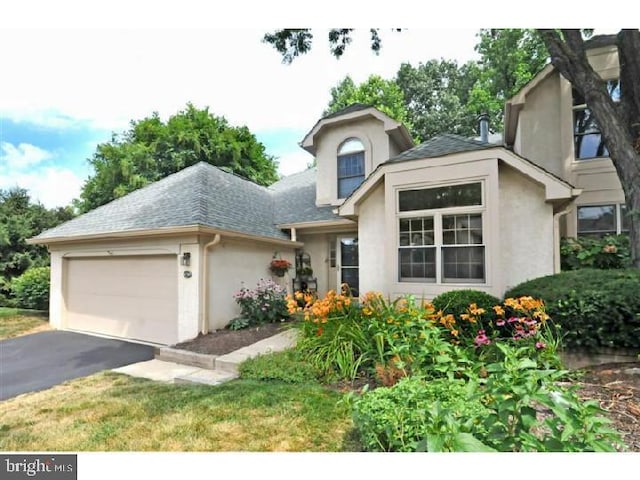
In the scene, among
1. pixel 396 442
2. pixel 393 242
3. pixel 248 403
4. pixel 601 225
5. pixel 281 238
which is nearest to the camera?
pixel 396 442

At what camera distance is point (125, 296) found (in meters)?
6.62

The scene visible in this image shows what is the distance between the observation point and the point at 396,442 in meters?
1.84

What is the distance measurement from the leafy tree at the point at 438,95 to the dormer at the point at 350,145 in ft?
3.41

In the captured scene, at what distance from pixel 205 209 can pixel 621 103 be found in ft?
25.9

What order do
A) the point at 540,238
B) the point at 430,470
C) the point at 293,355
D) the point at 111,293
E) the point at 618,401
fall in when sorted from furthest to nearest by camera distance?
the point at 111,293
the point at 540,238
the point at 293,355
the point at 618,401
the point at 430,470

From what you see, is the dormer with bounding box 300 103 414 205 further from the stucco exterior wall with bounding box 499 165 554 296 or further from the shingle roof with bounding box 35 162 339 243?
the stucco exterior wall with bounding box 499 165 554 296

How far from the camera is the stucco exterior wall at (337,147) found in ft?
24.6

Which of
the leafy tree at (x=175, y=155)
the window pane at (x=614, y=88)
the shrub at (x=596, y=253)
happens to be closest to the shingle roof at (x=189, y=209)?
the leafy tree at (x=175, y=155)

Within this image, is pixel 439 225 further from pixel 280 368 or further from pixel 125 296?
pixel 125 296

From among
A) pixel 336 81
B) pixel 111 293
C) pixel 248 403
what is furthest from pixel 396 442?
pixel 111 293

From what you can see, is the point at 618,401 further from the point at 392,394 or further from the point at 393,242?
the point at 393,242

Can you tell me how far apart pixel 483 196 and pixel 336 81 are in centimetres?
317

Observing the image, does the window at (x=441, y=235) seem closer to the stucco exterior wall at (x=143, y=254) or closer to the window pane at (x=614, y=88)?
the stucco exterior wall at (x=143, y=254)

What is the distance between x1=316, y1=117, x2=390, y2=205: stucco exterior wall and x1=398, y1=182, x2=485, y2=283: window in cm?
223
